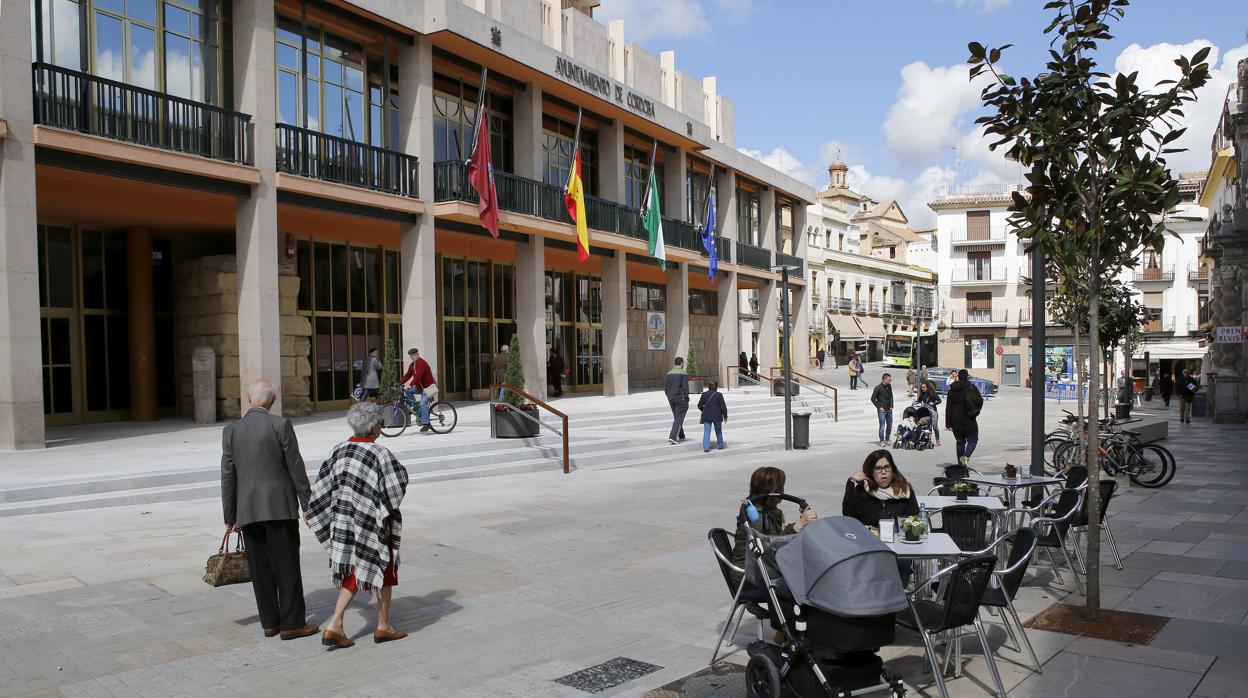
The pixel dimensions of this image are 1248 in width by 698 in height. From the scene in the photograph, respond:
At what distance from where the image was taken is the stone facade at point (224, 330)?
19594mm

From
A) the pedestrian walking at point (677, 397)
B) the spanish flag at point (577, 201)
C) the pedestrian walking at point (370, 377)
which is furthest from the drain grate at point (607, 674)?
the spanish flag at point (577, 201)

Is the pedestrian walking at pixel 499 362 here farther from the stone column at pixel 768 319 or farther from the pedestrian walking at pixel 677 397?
Result: the stone column at pixel 768 319

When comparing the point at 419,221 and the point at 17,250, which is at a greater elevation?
the point at 419,221

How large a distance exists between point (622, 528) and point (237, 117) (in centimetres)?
1233

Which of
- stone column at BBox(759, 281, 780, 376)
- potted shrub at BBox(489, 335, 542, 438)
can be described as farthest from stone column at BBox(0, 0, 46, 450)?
stone column at BBox(759, 281, 780, 376)

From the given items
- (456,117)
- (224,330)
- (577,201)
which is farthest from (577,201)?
(224,330)

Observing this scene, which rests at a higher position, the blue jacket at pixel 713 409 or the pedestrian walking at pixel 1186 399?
the blue jacket at pixel 713 409

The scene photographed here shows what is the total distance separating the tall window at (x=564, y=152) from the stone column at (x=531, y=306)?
2902 millimetres

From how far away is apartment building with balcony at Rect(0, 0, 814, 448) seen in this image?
50.6ft

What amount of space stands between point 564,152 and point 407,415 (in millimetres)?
13457

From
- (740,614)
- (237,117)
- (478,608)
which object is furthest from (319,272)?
(740,614)

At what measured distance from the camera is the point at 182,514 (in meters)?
10.6

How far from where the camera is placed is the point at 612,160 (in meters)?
28.6

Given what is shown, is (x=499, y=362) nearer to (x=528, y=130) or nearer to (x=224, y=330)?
(x=528, y=130)
